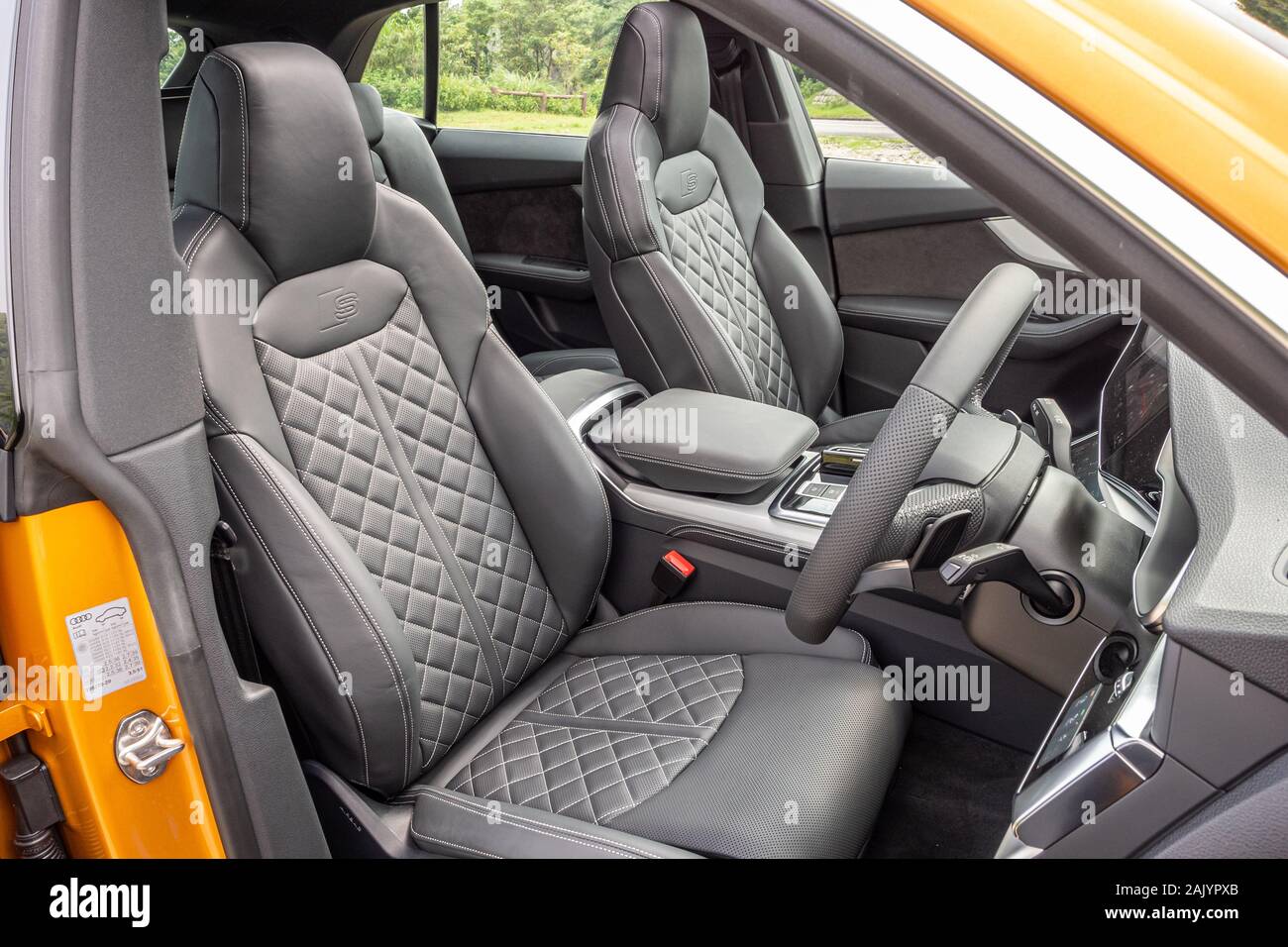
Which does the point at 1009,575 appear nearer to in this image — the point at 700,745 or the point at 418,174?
the point at 700,745

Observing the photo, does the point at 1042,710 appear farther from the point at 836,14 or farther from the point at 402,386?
the point at 836,14

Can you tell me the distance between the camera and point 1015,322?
1.11 meters

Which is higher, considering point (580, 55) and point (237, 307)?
point (580, 55)

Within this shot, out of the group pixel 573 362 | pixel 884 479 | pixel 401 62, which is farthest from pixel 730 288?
pixel 884 479

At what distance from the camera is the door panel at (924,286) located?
2617 mm

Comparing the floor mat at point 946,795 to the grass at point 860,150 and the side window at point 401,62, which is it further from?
the side window at point 401,62

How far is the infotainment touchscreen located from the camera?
1163mm

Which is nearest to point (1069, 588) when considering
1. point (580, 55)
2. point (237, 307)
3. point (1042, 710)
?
point (1042, 710)

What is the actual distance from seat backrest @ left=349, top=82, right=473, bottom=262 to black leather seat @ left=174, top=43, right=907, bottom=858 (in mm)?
1120

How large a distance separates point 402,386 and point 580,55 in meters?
1.51

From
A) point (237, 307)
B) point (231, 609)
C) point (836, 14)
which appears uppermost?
point (836, 14)

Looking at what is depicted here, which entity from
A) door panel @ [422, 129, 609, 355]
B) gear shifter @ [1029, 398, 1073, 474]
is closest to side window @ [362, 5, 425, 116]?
door panel @ [422, 129, 609, 355]

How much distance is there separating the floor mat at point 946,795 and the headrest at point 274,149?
49.1 inches

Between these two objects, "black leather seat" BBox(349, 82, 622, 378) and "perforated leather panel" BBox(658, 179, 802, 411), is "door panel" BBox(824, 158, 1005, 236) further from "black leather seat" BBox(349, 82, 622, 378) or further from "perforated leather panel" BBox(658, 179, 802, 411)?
"black leather seat" BBox(349, 82, 622, 378)
